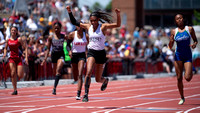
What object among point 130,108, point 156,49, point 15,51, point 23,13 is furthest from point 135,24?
point 130,108

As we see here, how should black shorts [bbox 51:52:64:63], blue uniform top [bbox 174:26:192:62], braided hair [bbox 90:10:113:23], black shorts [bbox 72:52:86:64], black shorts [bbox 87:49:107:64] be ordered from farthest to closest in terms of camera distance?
black shorts [bbox 51:52:64:63] → black shorts [bbox 72:52:86:64] → braided hair [bbox 90:10:113:23] → black shorts [bbox 87:49:107:64] → blue uniform top [bbox 174:26:192:62]

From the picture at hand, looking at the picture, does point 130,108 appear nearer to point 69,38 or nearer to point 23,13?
point 69,38

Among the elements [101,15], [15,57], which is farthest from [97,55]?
[15,57]

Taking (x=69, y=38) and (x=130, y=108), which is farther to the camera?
(x=69, y=38)

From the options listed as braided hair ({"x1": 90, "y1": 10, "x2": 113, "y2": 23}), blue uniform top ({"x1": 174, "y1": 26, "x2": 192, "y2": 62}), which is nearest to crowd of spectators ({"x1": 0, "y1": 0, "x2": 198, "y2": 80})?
braided hair ({"x1": 90, "y1": 10, "x2": 113, "y2": 23})

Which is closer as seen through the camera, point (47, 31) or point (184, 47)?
point (184, 47)

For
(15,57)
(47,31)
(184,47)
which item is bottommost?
(15,57)

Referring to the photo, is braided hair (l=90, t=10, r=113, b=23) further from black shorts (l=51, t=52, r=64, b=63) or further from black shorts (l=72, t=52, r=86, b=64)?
black shorts (l=51, t=52, r=64, b=63)

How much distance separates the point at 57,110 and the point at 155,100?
11.3 ft

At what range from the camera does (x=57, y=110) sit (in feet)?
34.5

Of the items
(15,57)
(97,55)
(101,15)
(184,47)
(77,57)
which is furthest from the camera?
(15,57)

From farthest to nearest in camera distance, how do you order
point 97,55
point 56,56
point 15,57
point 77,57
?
point 56,56, point 15,57, point 77,57, point 97,55

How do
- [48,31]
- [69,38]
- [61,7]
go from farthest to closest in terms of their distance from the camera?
1. [61,7]
2. [48,31]
3. [69,38]

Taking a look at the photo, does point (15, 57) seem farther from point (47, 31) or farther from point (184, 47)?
point (47, 31)
